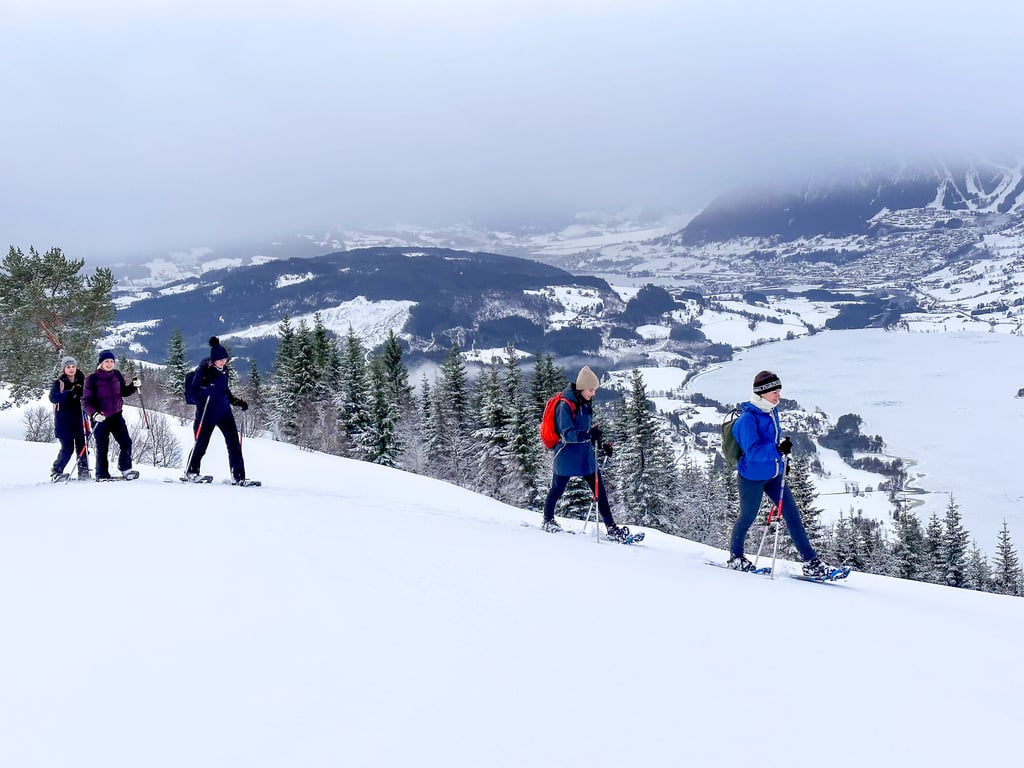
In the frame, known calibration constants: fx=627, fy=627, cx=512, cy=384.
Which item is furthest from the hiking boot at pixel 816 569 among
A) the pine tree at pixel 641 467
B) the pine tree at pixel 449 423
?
the pine tree at pixel 449 423

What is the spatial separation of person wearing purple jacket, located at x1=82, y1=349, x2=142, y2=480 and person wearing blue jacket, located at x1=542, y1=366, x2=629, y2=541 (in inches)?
272

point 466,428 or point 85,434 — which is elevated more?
point 85,434

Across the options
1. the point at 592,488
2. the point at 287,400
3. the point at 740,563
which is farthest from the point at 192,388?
the point at 287,400

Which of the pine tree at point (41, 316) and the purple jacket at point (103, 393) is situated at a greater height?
the pine tree at point (41, 316)

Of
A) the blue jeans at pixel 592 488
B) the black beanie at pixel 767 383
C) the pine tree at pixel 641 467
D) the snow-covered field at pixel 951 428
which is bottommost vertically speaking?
the snow-covered field at pixel 951 428

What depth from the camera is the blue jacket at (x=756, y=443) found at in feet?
22.3

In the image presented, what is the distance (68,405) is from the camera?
1028cm

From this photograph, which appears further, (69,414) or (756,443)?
(69,414)

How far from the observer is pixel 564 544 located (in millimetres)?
7629

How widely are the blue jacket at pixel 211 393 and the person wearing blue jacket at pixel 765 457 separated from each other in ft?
24.4

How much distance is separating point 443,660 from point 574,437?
499 cm

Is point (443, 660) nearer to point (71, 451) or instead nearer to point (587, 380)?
point (587, 380)

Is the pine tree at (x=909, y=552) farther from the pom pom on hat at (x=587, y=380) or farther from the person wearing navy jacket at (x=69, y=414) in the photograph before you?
the person wearing navy jacket at (x=69, y=414)

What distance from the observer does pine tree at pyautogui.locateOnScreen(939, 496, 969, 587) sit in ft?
109
